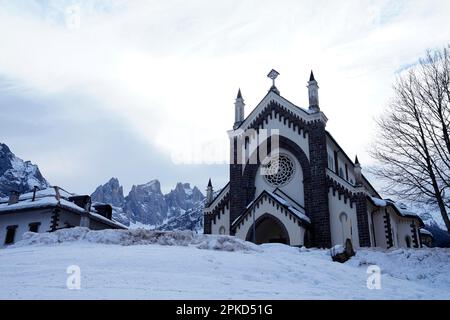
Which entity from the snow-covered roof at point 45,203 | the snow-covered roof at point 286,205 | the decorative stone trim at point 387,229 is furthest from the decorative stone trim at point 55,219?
the decorative stone trim at point 387,229

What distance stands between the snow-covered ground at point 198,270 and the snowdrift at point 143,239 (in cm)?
5

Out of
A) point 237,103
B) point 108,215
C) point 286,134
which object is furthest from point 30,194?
point 286,134

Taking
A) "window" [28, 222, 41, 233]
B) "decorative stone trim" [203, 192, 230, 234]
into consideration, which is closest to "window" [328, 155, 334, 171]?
"decorative stone trim" [203, 192, 230, 234]

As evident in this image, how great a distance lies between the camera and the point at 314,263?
14562mm

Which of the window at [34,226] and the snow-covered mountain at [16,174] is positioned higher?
the snow-covered mountain at [16,174]

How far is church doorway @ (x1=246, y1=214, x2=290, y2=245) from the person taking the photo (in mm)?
26391

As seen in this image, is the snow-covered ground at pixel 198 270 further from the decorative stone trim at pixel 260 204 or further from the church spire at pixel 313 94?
the church spire at pixel 313 94

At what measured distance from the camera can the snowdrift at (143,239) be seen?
1731cm

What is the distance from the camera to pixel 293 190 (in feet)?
96.7

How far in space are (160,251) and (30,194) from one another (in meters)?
30.1

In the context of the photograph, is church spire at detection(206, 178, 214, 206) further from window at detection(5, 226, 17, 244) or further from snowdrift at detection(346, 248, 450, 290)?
window at detection(5, 226, 17, 244)

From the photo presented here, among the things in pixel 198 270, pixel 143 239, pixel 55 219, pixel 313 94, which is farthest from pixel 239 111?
pixel 198 270

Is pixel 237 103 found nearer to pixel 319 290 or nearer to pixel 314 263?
pixel 314 263
